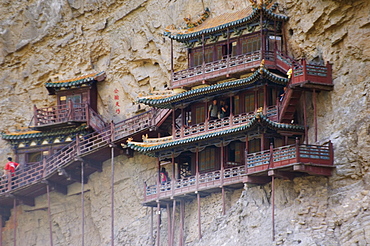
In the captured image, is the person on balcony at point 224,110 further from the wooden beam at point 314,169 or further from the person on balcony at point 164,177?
the wooden beam at point 314,169

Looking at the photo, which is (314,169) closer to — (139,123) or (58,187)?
(139,123)

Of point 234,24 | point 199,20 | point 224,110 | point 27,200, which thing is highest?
point 199,20

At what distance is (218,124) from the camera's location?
52.5 meters

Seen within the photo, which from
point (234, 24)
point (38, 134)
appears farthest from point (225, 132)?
point (38, 134)

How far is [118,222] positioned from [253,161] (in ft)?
38.2

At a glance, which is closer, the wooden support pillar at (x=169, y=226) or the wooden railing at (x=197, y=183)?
the wooden railing at (x=197, y=183)

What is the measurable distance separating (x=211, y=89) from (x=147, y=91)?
7468 millimetres

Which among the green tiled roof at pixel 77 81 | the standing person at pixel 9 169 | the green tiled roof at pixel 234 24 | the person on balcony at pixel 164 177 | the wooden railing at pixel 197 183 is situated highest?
the green tiled roof at pixel 234 24

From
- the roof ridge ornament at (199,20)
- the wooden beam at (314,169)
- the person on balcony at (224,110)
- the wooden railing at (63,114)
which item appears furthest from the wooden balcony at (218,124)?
the wooden railing at (63,114)

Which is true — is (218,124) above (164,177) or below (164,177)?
above

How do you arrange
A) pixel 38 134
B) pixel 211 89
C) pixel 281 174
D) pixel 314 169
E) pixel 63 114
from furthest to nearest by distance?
pixel 38 134 < pixel 63 114 < pixel 211 89 < pixel 281 174 < pixel 314 169

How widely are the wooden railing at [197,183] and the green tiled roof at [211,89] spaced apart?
3.97m

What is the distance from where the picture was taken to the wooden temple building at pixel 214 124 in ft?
160

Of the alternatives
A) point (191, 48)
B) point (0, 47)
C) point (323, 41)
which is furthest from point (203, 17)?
point (0, 47)
